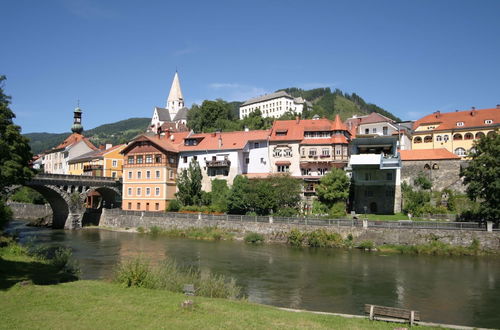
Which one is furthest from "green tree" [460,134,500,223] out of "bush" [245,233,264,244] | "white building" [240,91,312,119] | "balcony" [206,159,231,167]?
"white building" [240,91,312,119]

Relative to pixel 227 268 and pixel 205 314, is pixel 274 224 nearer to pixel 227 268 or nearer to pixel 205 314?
pixel 227 268

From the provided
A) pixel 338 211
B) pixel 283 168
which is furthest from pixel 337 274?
pixel 283 168

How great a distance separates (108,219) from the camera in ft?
208

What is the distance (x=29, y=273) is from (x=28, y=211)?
234 ft

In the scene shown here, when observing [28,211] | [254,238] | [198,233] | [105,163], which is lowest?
[28,211]

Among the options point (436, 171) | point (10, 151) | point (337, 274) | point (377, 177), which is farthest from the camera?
point (436, 171)

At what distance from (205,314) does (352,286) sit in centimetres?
1442

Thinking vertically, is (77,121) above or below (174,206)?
above

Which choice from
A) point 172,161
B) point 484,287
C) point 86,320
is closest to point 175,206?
point 172,161

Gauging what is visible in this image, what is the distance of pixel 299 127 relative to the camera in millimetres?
62469

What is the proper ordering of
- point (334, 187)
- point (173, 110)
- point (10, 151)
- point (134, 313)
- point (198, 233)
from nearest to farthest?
point (134, 313), point (10, 151), point (198, 233), point (334, 187), point (173, 110)

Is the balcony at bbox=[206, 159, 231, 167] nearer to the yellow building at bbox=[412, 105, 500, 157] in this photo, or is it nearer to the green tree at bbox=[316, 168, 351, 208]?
the green tree at bbox=[316, 168, 351, 208]

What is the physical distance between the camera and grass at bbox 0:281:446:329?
1363 cm

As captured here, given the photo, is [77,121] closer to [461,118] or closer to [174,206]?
[174,206]
